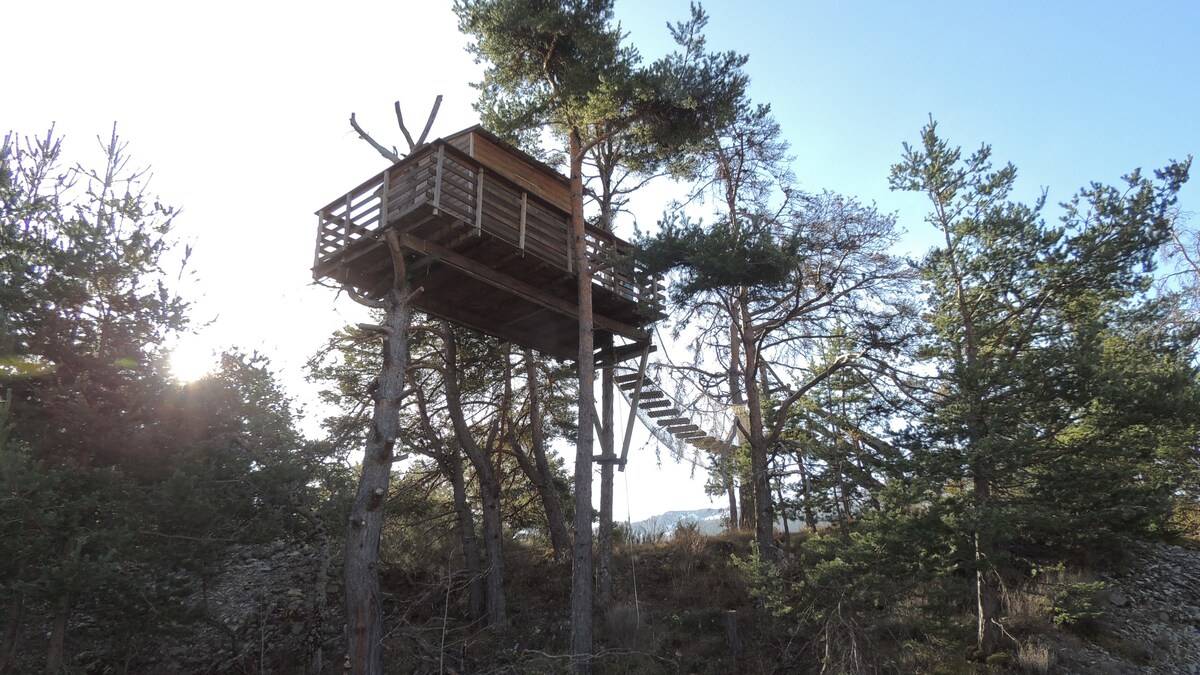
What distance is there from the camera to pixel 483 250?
13445 mm

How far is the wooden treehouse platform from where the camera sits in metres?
12.7

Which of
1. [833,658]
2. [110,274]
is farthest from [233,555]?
[833,658]

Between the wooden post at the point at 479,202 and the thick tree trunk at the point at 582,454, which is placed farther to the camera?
the wooden post at the point at 479,202

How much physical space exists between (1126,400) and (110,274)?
50.9 feet

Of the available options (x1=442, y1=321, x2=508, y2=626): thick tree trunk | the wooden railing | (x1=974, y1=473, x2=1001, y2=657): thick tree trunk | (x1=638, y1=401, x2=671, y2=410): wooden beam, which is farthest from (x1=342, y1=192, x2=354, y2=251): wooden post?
(x1=974, y1=473, x2=1001, y2=657): thick tree trunk

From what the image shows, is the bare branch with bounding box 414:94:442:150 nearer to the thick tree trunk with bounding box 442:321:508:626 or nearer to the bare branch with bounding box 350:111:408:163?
the bare branch with bounding box 350:111:408:163

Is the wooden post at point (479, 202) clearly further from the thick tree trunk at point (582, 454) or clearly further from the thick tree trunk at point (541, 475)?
the thick tree trunk at point (541, 475)

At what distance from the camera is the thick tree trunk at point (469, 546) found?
49.9 feet

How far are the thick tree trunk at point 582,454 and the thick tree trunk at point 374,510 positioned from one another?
3.11 meters

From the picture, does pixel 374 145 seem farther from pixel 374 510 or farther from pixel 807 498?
pixel 807 498

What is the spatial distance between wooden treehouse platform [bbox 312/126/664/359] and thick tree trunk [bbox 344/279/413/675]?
924mm

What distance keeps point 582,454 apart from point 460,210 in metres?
5.06

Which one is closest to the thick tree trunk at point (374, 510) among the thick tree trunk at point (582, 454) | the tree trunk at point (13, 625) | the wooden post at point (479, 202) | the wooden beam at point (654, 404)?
the wooden post at point (479, 202)

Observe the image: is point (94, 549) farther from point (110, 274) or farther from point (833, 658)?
point (833, 658)
